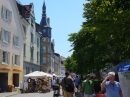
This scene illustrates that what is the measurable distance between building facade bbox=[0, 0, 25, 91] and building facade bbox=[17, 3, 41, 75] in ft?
12.3

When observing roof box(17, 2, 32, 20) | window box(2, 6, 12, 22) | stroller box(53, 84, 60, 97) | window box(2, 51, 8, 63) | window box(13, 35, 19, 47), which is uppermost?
roof box(17, 2, 32, 20)

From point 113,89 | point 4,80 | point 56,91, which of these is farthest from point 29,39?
point 113,89

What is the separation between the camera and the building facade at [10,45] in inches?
1275

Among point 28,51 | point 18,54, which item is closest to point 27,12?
point 28,51

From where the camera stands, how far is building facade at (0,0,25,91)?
32.4 m

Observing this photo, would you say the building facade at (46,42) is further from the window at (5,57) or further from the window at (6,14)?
the window at (5,57)

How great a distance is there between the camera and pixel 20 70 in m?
38.8

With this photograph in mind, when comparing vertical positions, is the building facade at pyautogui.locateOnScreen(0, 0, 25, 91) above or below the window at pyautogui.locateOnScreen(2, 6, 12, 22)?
below

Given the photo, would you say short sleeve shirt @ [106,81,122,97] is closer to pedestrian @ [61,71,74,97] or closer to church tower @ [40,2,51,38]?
pedestrian @ [61,71,74,97]

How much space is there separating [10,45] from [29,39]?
11.7 metres

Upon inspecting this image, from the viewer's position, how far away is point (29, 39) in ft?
153

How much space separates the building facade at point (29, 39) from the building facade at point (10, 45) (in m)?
3.75

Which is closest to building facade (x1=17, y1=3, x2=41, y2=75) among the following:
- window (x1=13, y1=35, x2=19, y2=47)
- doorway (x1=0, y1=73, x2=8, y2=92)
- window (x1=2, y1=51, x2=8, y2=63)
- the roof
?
the roof

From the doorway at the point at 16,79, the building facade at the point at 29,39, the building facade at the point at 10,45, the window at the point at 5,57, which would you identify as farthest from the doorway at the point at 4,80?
the building facade at the point at 29,39
